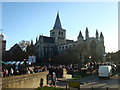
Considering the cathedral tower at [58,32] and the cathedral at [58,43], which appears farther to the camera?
the cathedral tower at [58,32]

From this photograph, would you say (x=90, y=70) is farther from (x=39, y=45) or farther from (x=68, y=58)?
(x=39, y=45)

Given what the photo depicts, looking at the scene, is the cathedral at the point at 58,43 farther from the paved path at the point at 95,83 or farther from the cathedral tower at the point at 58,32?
the paved path at the point at 95,83

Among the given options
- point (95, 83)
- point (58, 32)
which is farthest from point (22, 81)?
point (58, 32)

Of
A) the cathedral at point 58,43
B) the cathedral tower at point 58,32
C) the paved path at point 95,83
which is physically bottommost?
the paved path at point 95,83

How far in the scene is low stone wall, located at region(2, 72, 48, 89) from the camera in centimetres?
1332

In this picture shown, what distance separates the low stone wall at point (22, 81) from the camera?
13.3 metres

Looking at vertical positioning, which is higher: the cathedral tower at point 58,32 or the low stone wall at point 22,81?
the cathedral tower at point 58,32

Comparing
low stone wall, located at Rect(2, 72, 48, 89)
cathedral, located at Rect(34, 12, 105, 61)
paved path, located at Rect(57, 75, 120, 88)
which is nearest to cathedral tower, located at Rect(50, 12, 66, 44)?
cathedral, located at Rect(34, 12, 105, 61)

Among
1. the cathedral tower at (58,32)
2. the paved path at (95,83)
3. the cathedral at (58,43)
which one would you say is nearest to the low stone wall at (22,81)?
the paved path at (95,83)

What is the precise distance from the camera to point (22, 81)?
51.2 feet

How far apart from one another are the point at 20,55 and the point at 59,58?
62.7 ft

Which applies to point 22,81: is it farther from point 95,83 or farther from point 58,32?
point 58,32

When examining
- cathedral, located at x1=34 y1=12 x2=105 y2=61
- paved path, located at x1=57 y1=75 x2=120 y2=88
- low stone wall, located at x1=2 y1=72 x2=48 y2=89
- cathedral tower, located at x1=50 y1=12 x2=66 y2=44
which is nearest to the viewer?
low stone wall, located at x1=2 y1=72 x2=48 y2=89

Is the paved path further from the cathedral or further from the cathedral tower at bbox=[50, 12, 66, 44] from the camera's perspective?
the cathedral tower at bbox=[50, 12, 66, 44]
